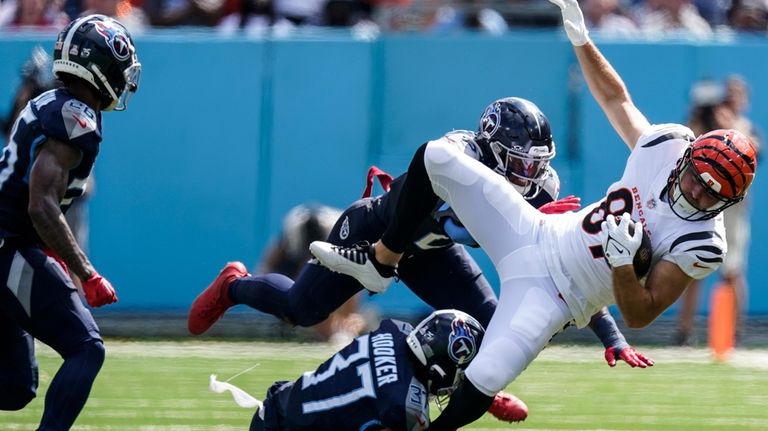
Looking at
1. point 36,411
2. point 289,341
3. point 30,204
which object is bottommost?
point 289,341

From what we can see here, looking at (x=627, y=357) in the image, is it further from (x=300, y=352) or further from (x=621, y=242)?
(x=300, y=352)

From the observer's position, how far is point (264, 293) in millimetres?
6324

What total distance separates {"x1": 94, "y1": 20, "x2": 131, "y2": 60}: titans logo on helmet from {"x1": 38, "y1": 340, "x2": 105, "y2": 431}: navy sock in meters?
1.18

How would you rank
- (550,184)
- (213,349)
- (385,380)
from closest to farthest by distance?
(385,380) → (550,184) → (213,349)

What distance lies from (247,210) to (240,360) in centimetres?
213

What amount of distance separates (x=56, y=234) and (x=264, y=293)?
1.35 metres


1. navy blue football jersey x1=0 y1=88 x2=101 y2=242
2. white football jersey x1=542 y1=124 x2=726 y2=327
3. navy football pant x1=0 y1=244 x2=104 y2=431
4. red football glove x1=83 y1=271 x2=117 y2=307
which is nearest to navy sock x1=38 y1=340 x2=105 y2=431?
navy football pant x1=0 y1=244 x2=104 y2=431

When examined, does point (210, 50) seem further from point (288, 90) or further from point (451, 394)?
point (451, 394)

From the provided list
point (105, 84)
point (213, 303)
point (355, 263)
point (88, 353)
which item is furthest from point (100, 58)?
point (213, 303)

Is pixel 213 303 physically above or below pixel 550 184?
below

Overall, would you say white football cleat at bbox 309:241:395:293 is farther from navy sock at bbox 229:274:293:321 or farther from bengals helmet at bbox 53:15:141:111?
bengals helmet at bbox 53:15:141:111

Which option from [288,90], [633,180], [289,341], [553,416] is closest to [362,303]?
[289,341]

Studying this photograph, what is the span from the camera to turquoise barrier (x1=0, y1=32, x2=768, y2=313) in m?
10.4

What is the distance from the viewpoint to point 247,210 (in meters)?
10.4
